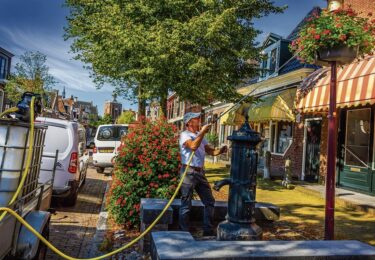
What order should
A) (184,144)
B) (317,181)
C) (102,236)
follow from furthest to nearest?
(317,181) → (102,236) → (184,144)

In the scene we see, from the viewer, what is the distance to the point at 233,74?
48.2 feet

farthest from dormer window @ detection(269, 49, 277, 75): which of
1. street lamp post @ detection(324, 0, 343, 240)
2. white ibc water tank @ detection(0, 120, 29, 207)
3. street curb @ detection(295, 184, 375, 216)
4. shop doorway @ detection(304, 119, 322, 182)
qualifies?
white ibc water tank @ detection(0, 120, 29, 207)

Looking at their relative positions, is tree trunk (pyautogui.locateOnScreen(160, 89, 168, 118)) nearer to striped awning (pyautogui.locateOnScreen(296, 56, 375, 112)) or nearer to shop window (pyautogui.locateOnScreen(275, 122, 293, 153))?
striped awning (pyautogui.locateOnScreen(296, 56, 375, 112))

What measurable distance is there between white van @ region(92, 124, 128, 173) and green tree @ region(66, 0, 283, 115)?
2.47 meters

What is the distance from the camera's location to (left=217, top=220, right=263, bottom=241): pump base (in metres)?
4.50

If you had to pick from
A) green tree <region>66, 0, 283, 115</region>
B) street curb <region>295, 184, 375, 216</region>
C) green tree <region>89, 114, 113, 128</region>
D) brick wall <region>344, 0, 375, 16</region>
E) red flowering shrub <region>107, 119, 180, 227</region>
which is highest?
green tree <region>89, 114, 113, 128</region>

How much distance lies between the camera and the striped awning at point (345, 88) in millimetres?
10062

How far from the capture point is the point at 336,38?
18.1ft

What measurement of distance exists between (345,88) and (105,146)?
9.51 m

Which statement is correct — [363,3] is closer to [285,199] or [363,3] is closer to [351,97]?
[351,97]

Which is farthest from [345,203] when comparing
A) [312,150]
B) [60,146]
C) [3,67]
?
[3,67]

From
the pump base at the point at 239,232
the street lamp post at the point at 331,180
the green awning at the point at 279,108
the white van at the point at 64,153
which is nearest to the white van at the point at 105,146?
the green awning at the point at 279,108

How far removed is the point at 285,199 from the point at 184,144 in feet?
21.9

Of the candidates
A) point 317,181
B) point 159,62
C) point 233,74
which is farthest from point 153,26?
point 317,181
